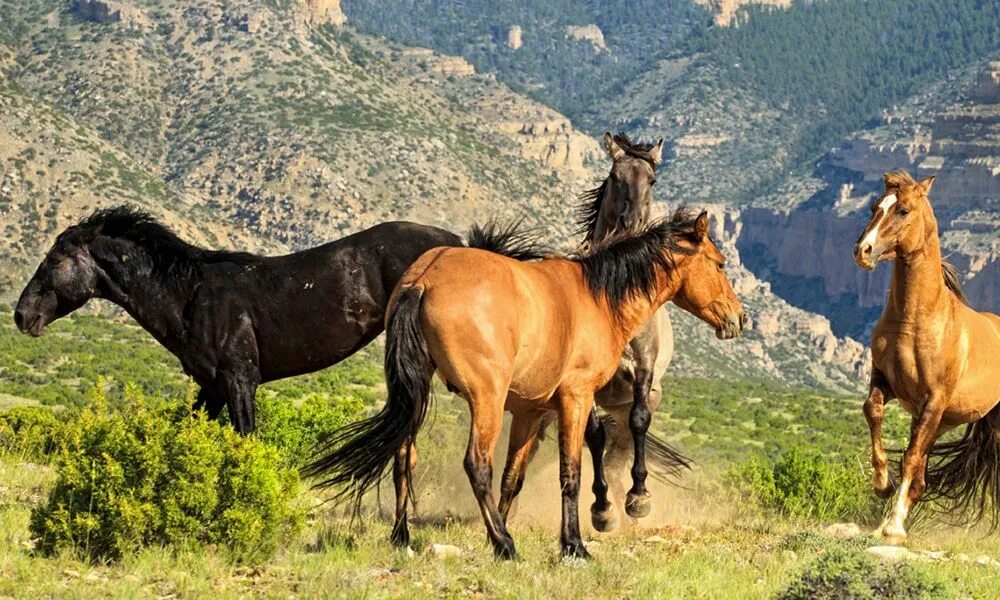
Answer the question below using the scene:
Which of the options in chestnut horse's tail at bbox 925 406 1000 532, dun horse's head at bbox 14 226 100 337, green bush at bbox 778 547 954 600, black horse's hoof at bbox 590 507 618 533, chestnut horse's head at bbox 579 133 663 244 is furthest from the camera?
chestnut horse's tail at bbox 925 406 1000 532

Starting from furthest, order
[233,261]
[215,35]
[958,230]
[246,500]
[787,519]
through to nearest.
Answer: [958,230], [215,35], [787,519], [233,261], [246,500]

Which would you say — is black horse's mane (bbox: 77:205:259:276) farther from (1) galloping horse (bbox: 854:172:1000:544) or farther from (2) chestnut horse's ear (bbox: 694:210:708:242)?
(1) galloping horse (bbox: 854:172:1000:544)

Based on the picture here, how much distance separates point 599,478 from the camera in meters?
11.9

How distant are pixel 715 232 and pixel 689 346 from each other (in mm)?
92456

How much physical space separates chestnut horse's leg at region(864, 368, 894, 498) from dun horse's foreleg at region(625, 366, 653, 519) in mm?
1757

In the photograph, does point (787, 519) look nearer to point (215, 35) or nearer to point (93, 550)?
point (93, 550)

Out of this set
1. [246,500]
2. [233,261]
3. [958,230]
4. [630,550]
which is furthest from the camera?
[958,230]

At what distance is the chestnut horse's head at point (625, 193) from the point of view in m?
12.6

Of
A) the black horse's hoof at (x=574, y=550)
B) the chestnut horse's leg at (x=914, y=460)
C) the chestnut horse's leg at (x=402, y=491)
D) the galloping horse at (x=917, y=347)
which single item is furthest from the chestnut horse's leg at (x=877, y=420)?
the chestnut horse's leg at (x=402, y=491)

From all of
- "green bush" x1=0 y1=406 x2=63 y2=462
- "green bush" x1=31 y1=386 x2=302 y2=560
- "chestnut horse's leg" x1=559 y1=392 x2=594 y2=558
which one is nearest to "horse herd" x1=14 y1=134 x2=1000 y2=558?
"chestnut horse's leg" x1=559 y1=392 x2=594 y2=558

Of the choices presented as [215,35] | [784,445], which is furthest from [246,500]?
[215,35]

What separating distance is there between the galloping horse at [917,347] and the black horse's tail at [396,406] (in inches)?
142

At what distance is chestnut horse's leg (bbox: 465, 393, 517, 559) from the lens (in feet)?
29.9

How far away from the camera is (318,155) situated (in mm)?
92688
